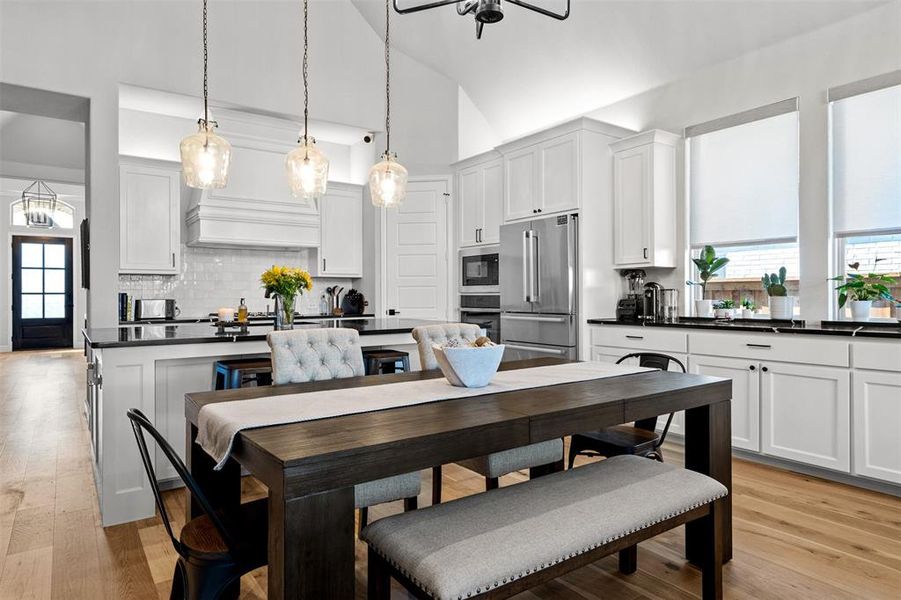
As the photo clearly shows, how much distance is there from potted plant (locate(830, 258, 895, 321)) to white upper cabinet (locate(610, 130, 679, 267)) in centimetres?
127

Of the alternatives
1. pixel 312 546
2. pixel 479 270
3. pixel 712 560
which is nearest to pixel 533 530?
pixel 312 546

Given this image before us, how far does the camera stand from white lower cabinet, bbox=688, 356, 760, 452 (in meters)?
3.55

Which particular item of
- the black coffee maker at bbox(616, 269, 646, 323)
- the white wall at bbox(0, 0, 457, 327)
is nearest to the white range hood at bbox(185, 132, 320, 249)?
the white wall at bbox(0, 0, 457, 327)

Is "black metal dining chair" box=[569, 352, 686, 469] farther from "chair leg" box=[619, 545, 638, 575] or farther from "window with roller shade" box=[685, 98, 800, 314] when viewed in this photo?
"window with roller shade" box=[685, 98, 800, 314]

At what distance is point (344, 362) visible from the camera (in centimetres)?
264

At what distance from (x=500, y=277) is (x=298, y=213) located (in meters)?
2.39

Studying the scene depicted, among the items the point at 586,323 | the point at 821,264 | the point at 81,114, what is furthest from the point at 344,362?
the point at 81,114

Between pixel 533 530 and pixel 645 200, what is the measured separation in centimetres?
351

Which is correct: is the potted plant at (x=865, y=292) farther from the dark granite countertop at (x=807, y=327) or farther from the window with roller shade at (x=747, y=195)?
the window with roller shade at (x=747, y=195)

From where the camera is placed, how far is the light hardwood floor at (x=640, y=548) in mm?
2133

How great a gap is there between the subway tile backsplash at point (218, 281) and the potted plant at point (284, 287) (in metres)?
3.02

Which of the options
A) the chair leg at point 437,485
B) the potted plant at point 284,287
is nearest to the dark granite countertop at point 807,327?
the chair leg at point 437,485

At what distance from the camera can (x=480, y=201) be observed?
567cm

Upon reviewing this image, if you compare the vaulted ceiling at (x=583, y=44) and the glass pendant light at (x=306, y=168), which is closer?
the glass pendant light at (x=306, y=168)
